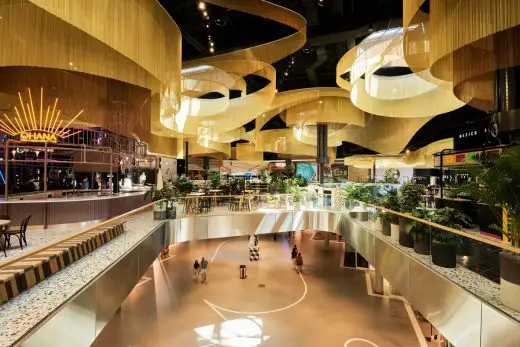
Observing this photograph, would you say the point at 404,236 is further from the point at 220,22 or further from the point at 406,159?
the point at 406,159

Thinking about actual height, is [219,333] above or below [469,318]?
below

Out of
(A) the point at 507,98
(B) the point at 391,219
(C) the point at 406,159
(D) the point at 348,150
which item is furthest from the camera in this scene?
(D) the point at 348,150

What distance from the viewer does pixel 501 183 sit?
363 centimetres

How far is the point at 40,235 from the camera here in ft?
25.8

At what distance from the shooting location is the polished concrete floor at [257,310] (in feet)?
29.7

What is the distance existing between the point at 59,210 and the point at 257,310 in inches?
292

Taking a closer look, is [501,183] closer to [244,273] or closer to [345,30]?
[345,30]

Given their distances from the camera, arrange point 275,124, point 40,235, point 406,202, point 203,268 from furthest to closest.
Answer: point 275,124 < point 203,268 < point 40,235 < point 406,202

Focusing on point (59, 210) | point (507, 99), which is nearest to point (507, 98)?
point (507, 99)

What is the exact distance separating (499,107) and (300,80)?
9169mm

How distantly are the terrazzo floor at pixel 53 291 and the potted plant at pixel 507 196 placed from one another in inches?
204

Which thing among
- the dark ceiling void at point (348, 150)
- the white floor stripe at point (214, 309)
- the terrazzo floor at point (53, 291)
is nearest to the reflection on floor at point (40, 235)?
the terrazzo floor at point (53, 291)

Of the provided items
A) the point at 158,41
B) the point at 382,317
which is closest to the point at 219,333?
the point at 382,317

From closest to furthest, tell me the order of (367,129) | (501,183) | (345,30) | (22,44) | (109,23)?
1. (501,183)
2. (109,23)
3. (22,44)
4. (345,30)
5. (367,129)
